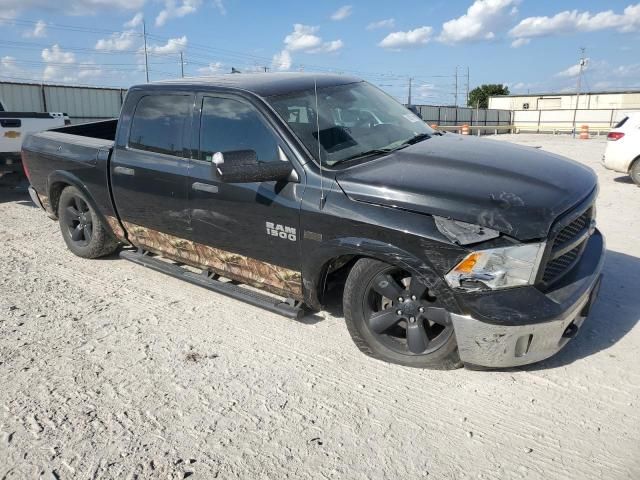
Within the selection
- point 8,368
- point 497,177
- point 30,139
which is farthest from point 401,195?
point 30,139

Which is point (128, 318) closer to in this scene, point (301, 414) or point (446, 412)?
point (301, 414)

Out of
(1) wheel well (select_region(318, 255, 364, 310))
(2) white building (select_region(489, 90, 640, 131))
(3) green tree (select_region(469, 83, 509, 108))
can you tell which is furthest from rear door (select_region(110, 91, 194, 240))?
(3) green tree (select_region(469, 83, 509, 108))

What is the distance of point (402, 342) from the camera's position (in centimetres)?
345

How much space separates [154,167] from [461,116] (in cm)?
3629

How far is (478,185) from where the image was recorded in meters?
3.11

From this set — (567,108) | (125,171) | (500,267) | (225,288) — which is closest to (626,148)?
(500,267)

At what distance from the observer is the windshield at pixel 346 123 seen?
3.71 meters

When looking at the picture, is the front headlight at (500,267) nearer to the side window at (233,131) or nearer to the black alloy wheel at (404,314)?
the black alloy wheel at (404,314)

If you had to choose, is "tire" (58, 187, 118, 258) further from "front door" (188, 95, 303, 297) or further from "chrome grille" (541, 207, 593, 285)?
"chrome grille" (541, 207, 593, 285)

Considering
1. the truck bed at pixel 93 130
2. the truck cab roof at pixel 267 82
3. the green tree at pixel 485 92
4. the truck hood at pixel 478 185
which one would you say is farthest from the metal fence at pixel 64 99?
the green tree at pixel 485 92

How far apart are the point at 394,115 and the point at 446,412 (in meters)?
2.57

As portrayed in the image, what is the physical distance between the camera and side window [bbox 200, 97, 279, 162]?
3.79 m

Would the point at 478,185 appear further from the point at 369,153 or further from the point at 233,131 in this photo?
the point at 233,131

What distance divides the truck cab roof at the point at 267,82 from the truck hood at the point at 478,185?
1.01m
